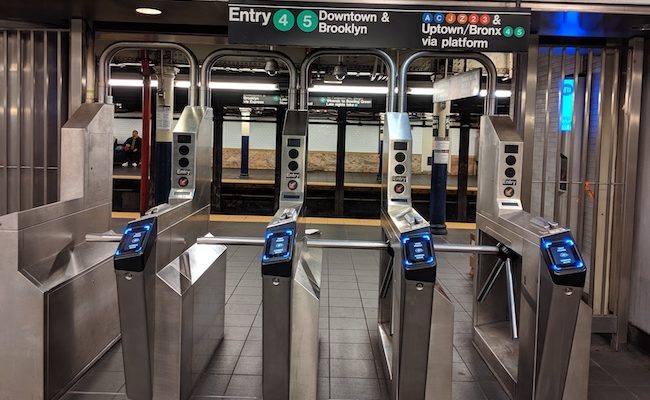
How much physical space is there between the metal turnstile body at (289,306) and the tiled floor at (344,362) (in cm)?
47

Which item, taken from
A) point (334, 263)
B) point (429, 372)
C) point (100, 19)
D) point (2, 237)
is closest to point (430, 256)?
point (429, 372)

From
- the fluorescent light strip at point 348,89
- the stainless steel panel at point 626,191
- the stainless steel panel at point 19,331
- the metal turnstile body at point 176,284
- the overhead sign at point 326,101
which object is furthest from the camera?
the overhead sign at point 326,101

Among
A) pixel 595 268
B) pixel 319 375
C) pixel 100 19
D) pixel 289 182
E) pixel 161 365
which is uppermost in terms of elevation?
pixel 100 19

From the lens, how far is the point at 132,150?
15.0 m

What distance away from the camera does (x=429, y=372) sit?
284cm

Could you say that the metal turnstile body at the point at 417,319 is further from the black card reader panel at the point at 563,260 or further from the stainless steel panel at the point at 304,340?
the black card reader panel at the point at 563,260

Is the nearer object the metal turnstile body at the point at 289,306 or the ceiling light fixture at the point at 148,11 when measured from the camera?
the metal turnstile body at the point at 289,306

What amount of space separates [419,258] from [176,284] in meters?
1.23

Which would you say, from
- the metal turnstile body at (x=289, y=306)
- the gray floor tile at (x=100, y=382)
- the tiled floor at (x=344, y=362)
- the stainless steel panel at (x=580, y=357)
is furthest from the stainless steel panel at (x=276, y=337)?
the stainless steel panel at (x=580, y=357)

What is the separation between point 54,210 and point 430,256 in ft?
6.54

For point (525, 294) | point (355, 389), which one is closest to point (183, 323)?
point (355, 389)

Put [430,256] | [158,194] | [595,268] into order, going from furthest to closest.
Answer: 1. [158,194]
2. [595,268]
3. [430,256]

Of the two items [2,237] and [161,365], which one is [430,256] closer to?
[161,365]

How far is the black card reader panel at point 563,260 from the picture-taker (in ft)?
8.25
